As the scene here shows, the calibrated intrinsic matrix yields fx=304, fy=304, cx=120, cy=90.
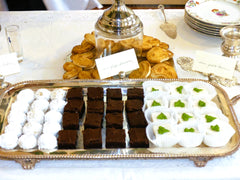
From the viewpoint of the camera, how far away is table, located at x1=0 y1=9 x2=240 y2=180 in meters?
0.97

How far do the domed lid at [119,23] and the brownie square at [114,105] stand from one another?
1.01 ft

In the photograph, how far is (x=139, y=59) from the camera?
145 centimetres

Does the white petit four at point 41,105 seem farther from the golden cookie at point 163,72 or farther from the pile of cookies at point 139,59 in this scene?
the golden cookie at point 163,72

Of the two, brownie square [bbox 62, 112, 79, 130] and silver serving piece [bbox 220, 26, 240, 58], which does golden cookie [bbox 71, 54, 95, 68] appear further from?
silver serving piece [bbox 220, 26, 240, 58]

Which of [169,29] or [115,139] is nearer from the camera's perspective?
[115,139]

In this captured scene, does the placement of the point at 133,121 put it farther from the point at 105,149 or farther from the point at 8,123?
the point at 8,123

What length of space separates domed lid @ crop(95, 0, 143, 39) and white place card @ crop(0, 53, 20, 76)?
41 cm

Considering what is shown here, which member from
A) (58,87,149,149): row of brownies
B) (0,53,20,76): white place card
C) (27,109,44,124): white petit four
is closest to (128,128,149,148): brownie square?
(58,87,149,149): row of brownies

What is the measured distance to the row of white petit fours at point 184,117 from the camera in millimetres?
979

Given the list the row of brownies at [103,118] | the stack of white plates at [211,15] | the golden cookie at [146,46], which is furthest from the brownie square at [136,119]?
the stack of white plates at [211,15]

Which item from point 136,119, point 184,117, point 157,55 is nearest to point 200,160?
point 184,117

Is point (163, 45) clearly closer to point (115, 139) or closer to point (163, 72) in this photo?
point (163, 72)

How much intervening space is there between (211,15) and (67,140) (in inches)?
44.3

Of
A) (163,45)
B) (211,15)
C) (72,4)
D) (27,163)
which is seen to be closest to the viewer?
(27,163)
